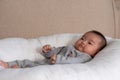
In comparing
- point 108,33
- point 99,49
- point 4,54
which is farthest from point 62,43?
point 108,33

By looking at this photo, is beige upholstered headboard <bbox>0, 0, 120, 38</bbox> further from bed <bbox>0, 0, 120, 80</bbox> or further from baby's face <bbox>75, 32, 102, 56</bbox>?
baby's face <bbox>75, 32, 102, 56</bbox>

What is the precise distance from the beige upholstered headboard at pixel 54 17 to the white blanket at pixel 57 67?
10.5 inches

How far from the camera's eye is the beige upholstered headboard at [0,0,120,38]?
1.57 metres

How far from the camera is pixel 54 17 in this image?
1.63 m

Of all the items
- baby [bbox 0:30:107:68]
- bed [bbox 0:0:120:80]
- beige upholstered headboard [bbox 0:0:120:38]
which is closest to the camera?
baby [bbox 0:30:107:68]

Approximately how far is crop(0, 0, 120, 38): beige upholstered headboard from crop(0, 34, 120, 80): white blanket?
0.27 m

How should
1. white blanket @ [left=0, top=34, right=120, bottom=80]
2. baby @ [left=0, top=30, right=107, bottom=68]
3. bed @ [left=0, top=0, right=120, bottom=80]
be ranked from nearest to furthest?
white blanket @ [left=0, top=34, right=120, bottom=80], baby @ [left=0, top=30, right=107, bottom=68], bed @ [left=0, top=0, right=120, bottom=80]

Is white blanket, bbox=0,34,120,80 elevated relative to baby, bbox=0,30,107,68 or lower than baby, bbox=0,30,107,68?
elevated

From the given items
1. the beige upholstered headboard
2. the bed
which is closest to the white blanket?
the bed

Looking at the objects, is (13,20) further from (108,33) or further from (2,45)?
(108,33)

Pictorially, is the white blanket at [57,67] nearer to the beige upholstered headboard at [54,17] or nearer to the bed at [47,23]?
the bed at [47,23]

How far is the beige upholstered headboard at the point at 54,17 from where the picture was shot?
1568 millimetres

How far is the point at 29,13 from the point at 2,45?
1.32 feet

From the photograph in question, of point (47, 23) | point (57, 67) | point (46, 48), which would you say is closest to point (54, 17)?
point (47, 23)
